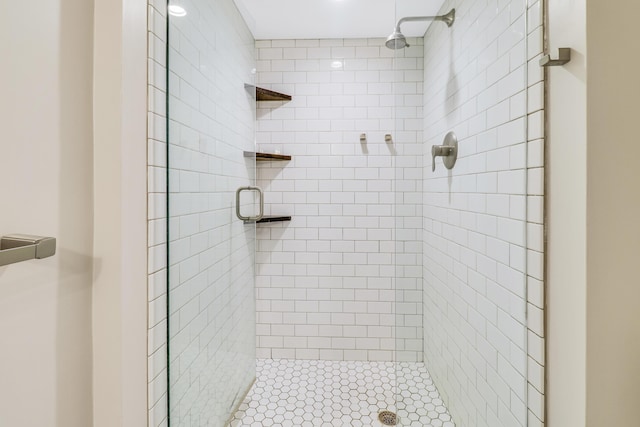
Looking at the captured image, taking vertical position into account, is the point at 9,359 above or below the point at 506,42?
below

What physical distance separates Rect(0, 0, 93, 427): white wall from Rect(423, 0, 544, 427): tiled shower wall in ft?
4.02

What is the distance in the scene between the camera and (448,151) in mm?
1521

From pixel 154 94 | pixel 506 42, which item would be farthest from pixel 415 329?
pixel 154 94

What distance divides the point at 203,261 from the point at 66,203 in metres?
0.61

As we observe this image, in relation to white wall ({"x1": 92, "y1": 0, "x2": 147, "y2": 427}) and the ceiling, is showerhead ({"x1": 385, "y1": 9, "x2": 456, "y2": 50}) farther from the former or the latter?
white wall ({"x1": 92, "y1": 0, "x2": 147, "y2": 427})

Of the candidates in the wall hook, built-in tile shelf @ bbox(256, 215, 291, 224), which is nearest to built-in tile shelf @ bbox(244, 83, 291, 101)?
built-in tile shelf @ bbox(256, 215, 291, 224)

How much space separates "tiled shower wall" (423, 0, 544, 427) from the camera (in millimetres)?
983

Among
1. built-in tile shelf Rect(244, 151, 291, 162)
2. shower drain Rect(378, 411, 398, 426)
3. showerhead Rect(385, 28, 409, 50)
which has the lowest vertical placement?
shower drain Rect(378, 411, 398, 426)

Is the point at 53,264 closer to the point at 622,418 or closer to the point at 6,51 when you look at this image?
the point at 6,51

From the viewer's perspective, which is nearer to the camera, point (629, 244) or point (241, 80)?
point (629, 244)

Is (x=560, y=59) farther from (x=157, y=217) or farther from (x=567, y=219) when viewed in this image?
(x=157, y=217)

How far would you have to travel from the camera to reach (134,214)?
894mm

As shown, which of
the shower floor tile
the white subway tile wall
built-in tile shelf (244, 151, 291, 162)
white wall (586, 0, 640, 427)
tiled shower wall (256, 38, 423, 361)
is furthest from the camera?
tiled shower wall (256, 38, 423, 361)

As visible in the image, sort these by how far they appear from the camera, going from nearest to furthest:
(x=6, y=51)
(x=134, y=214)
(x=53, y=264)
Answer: (x=6, y=51)
(x=53, y=264)
(x=134, y=214)
